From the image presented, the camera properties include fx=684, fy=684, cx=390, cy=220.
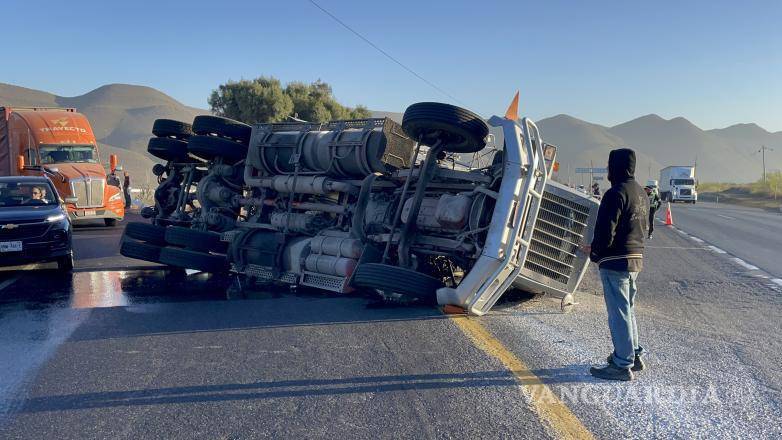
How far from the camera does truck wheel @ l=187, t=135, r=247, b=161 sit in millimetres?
10516

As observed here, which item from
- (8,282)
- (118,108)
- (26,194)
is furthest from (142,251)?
(118,108)

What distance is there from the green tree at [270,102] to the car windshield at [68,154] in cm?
2239

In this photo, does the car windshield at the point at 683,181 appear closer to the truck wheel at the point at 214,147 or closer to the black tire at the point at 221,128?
the black tire at the point at 221,128

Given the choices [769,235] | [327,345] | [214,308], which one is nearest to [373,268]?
[327,345]

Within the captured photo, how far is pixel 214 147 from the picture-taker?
1053cm

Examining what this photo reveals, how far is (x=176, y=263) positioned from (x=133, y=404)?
532 cm

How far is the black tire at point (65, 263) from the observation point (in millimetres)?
10938

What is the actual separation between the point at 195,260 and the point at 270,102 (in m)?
36.9

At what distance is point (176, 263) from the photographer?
31.5 ft

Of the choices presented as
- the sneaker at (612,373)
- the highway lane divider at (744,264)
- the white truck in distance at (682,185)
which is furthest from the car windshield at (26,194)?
the white truck in distance at (682,185)

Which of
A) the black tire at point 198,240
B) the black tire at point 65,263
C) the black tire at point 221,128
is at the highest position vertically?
the black tire at point 221,128

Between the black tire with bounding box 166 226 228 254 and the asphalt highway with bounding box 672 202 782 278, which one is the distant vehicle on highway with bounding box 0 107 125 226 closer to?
the black tire with bounding box 166 226 228 254

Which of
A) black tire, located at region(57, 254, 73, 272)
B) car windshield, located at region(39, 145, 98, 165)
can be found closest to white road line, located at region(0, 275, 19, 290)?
black tire, located at region(57, 254, 73, 272)

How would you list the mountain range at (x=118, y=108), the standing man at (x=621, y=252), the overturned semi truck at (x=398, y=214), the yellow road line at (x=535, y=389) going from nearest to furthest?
the yellow road line at (x=535, y=389)
the standing man at (x=621, y=252)
the overturned semi truck at (x=398, y=214)
the mountain range at (x=118, y=108)
